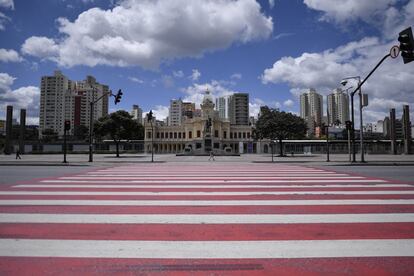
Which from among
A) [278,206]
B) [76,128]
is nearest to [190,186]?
[278,206]

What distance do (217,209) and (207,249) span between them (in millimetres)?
2378

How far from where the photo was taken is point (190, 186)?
1009cm

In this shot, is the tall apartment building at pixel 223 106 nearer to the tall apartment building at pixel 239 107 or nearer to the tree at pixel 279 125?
the tall apartment building at pixel 239 107

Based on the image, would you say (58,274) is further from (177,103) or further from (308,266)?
(177,103)

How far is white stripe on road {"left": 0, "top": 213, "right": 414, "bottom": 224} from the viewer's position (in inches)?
219

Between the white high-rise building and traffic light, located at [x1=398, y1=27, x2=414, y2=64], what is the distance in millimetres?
165155

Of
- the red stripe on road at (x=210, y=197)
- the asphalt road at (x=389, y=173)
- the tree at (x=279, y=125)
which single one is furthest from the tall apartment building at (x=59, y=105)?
the red stripe on road at (x=210, y=197)

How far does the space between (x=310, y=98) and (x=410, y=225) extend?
17844cm

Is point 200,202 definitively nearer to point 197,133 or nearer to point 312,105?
point 197,133

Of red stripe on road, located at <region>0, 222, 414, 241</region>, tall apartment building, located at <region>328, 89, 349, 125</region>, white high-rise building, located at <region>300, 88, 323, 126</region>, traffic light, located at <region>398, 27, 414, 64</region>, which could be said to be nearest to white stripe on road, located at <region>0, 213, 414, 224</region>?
red stripe on road, located at <region>0, 222, 414, 241</region>

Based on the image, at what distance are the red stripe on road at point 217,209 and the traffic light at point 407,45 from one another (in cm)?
670

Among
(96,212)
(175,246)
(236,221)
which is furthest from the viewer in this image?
(96,212)

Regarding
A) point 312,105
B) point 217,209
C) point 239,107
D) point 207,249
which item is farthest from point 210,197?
point 312,105

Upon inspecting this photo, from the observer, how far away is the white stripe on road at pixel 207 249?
13.1ft
